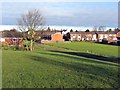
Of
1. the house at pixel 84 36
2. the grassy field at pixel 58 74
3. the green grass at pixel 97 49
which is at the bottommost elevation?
the green grass at pixel 97 49

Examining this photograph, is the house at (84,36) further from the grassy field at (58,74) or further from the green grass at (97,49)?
the grassy field at (58,74)

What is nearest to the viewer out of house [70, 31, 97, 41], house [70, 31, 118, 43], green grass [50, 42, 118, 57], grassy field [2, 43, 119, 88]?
grassy field [2, 43, 119, 88]

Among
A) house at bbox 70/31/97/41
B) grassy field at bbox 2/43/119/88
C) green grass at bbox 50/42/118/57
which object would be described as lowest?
green grass at bbox 50/42/118/57

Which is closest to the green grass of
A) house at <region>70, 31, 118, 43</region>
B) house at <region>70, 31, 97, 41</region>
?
house at <region>70, 31, 118, 43</region>

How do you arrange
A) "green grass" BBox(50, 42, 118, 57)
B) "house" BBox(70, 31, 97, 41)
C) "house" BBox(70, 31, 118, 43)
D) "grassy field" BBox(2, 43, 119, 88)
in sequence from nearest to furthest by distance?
"grassy field" BBox(2, 43, 119, 88) < "green grass" BBox(50, 42, 118, 57) < "house" BBox(70, 31, 118, 43) < "house" BBox(70, 31, 97, 41)

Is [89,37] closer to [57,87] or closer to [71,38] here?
[71,38]

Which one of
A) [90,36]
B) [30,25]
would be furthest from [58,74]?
[90,36]

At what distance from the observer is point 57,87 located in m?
11.6

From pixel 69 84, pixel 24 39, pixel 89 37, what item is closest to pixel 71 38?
pixel 89 37

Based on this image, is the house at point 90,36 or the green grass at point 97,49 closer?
the green grass at point 97,49

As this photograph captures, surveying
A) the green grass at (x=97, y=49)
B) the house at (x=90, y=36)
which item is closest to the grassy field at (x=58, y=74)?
the green grass at (x=97, y=49)

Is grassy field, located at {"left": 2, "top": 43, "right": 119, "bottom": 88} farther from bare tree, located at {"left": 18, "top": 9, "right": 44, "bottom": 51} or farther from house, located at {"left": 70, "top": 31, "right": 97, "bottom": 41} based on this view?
house, located at {"left": 70, "top": 31, "right": 97, "bottom": 41}

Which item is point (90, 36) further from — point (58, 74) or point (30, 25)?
point (58, 74)

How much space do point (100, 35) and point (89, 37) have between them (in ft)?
21.7
